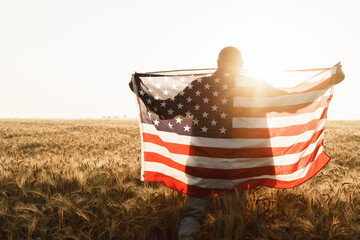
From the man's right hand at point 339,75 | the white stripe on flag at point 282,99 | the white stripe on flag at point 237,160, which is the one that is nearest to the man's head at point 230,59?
the white stripe on flag at point 282,99

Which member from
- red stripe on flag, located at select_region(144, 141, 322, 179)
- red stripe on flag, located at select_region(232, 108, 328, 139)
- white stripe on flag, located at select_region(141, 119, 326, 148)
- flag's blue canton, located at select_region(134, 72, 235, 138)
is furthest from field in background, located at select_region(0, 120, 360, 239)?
flag's blue canton, located at select_region(134, 72, 235, 138)

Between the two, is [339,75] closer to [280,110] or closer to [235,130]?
[280,110]

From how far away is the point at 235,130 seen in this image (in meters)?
3.27

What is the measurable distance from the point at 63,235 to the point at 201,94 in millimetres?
2399

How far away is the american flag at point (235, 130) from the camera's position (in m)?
3.24

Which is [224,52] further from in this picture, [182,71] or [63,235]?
[63,235]

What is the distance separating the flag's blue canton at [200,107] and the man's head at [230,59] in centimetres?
11

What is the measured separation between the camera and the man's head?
319 centimetres

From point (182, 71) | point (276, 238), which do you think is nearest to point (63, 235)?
point (276, 238)

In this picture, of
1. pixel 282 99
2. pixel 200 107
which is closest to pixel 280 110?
pixel 282 99

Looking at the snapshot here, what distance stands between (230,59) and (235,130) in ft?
3.27

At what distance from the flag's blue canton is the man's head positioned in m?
0.11

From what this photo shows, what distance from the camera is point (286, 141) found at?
352cm

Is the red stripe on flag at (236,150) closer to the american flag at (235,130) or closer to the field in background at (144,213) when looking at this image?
the american flag at (235,130)
